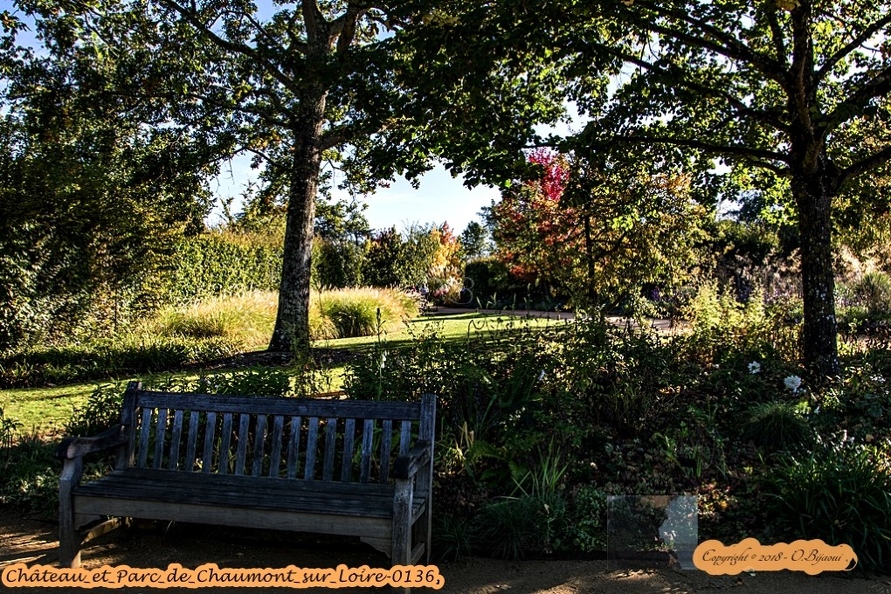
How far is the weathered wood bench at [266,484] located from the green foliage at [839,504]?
215cm

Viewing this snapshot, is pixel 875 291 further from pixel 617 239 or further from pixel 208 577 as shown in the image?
pixel 208 577

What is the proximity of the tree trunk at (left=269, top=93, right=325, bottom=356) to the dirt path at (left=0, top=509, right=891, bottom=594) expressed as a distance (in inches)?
250

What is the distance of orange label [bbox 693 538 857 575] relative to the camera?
11.8 feet

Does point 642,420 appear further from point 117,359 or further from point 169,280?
point 169,280

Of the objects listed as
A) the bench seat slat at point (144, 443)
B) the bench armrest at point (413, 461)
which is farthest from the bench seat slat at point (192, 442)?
the bench armrest at point (413, 461)

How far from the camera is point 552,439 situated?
15.1ft

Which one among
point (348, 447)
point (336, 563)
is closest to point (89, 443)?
point (348, 447)

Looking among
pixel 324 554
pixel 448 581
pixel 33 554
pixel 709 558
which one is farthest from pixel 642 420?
pixel 33 554

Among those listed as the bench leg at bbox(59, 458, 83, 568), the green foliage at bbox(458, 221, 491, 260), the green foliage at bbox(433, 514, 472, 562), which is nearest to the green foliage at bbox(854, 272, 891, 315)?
the green foliage at bbox(433, 514, 472, 562)

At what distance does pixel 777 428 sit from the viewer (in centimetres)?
513

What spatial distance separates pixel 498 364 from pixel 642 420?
4.23 feet

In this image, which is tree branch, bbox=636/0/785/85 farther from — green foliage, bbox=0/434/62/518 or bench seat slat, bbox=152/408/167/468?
green foliage, bbox=0/434/62/518

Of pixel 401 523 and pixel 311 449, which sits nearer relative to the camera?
pixel 401 523

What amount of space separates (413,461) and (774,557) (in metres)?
2.12
